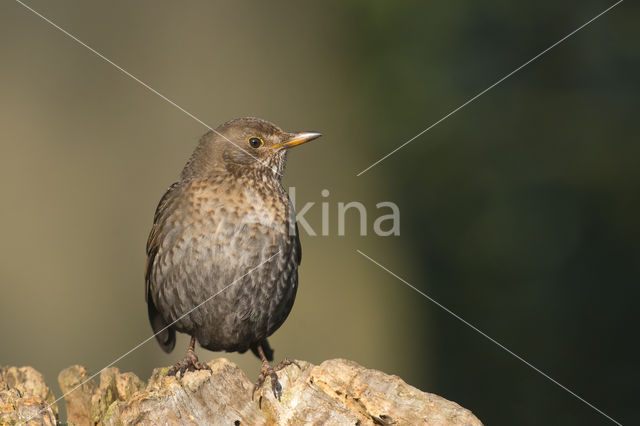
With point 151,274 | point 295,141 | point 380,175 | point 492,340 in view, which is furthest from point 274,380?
point 380,175

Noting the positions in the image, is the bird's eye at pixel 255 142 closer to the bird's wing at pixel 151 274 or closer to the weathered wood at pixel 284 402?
the bird's wing at pixel 151 274

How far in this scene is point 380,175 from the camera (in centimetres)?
906

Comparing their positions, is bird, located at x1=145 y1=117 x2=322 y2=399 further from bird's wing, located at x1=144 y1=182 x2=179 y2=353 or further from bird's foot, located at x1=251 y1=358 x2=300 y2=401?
bird's foot, located at x1=251 y1=358 x2=300 y2=401

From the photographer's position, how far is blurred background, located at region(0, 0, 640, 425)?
23.6ft

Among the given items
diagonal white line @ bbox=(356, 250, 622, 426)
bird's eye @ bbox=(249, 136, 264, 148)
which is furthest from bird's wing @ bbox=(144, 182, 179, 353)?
diagonal white line @ bbox=(356, 250, 622, 426)

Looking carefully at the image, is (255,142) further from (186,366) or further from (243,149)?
(186,366)

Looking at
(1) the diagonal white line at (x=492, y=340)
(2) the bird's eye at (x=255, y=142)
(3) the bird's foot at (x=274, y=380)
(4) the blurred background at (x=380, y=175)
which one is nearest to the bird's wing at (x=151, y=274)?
(2) the bird's eye at (x=255, y=142)

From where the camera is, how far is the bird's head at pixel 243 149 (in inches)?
215

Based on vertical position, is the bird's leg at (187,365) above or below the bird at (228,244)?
below

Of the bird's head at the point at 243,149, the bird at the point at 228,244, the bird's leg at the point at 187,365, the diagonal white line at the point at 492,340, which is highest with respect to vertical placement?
the bird's head at the point at 243,149

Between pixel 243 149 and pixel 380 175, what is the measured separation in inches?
147

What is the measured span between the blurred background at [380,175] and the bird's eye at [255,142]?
56.5 inches

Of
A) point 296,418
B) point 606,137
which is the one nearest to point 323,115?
point 606,137

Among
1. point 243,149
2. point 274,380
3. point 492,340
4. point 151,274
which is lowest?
point 492,340
